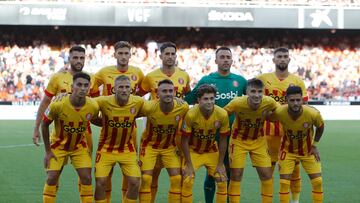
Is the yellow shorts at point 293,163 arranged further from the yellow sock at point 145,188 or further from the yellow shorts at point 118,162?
the yellow shorts at point 118,162

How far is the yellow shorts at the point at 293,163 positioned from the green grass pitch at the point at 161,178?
3.20 ft

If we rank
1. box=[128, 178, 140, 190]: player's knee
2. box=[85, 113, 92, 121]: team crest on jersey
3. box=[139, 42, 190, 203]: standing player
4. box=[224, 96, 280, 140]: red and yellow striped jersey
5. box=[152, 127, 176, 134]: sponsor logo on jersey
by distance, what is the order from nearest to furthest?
box=[128, 178, 140, 190]: player's knee → box=[85, 113, 92, 121]: team crest on jersey → box=[152, 127, 176, 134]: sponsor logo on jersey → box=[224, 96, 280, 140]: red and yellow striped jersey → box=[139, 42, 190, 203]: standing player

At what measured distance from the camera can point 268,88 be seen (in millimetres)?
7445

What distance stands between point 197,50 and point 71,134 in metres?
20.1

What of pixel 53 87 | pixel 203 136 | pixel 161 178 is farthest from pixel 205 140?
pixel 161 178

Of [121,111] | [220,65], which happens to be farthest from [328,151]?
[121,111]

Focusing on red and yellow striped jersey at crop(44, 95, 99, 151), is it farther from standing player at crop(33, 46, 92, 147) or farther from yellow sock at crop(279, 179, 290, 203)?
yellow sock at crop(279, 179, 290, 203)

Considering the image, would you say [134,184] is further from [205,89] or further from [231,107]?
[231,107]

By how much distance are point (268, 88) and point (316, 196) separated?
136cm

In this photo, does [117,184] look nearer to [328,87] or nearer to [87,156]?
[87,156]

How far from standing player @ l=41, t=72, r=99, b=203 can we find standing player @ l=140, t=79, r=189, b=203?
1.89 ft

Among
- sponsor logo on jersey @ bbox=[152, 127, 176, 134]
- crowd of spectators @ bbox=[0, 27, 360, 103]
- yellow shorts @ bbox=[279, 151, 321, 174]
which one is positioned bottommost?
yellow shorts @ bbox=[279, 151, 321, 174]

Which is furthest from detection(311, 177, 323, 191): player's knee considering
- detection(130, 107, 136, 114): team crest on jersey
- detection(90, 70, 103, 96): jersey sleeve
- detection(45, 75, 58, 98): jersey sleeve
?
detection(45, 75, 58, 98): jersey sleeve

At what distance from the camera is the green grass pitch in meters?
8.03
